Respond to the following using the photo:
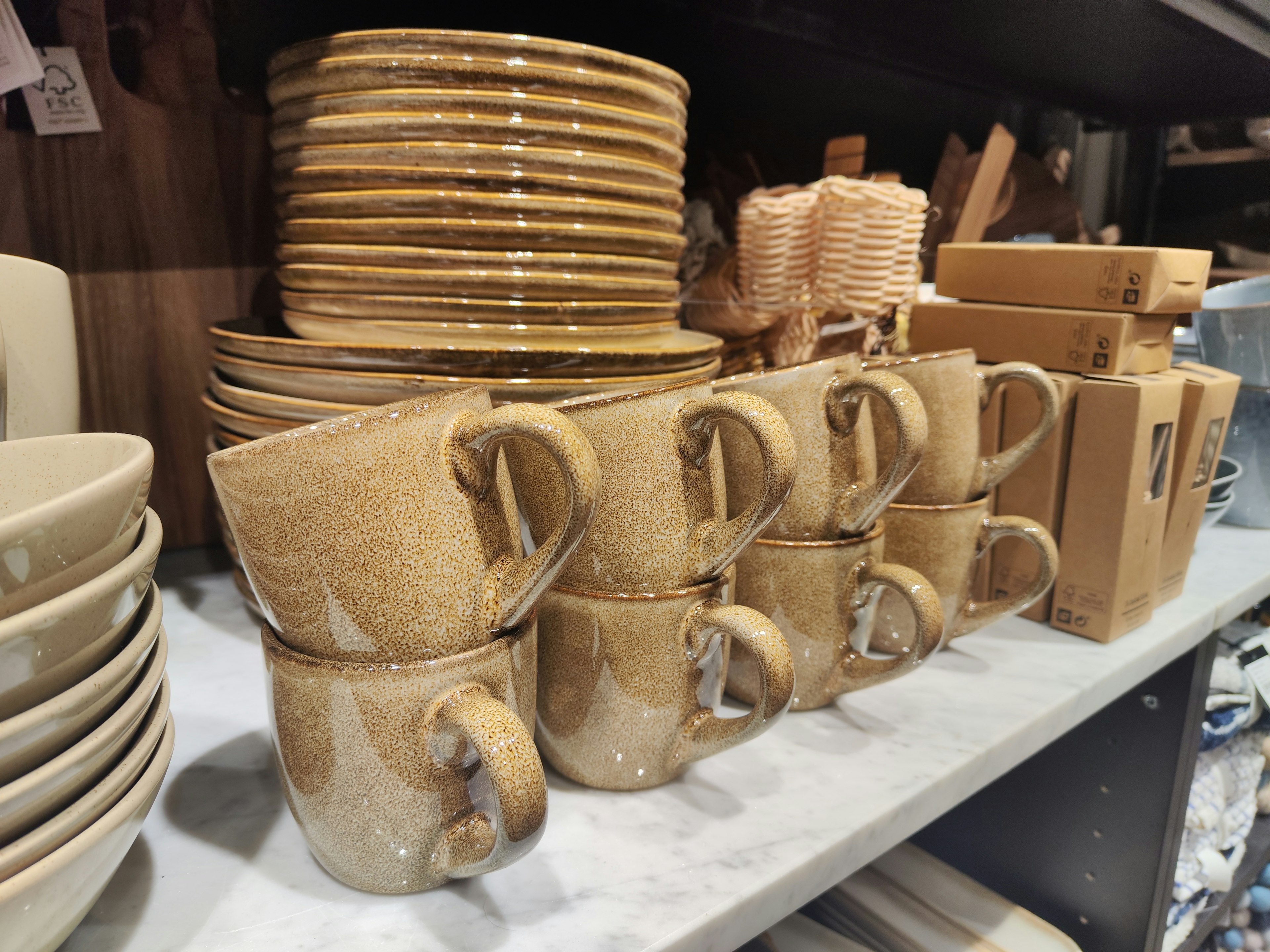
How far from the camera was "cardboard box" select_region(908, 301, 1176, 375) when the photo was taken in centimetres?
85

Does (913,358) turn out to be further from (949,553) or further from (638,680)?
(638,680)

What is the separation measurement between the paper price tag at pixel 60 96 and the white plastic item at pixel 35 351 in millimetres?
342

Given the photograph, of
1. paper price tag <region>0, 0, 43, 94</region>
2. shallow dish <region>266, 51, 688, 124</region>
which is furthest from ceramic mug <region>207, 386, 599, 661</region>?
paper price tag <region>0, 0, 43, 94</region>

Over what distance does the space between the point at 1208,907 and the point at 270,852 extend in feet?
4.31

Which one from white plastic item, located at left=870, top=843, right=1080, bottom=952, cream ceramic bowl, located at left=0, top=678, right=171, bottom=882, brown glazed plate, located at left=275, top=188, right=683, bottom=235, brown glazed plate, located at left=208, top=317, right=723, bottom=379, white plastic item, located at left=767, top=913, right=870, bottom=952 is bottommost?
white plastic item, located at left=767, top=913, right=870, bottom=952

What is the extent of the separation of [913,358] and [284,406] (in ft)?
1.67

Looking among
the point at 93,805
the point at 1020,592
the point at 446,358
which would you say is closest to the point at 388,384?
the point at 446,358

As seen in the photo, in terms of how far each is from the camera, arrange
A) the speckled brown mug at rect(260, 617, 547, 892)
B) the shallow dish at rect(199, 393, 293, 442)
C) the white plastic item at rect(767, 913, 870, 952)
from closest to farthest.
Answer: the speckled brown mug at rect(260, 617, 547, 892), the shallow dish at rect(199, 393, 293, 442), the white plastic item at rect(767, 913, 870, 952)

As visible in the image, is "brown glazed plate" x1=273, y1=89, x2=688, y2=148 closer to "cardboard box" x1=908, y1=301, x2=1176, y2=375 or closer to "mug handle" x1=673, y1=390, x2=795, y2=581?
"mug handle" x1=673, y1=390, x2=795, y2=581

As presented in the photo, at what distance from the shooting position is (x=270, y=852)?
19.7 inches

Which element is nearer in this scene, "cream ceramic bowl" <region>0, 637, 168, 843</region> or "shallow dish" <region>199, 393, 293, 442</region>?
"cream ceramic bowl" <region>0, 637, 168, 843</region>

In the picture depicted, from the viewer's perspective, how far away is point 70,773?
0.35 metres

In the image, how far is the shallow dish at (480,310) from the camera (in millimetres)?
670

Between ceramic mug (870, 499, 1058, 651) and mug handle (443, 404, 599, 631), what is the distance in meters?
0.41
